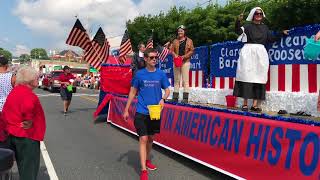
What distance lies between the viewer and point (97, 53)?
14641 millimetres

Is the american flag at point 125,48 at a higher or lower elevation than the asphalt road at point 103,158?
higher

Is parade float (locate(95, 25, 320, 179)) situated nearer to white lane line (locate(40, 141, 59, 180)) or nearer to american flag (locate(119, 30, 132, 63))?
white lane line (locate(40, 141, 59, 180))

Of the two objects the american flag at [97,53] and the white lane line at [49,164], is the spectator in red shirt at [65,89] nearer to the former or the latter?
the american flag at [97,53]

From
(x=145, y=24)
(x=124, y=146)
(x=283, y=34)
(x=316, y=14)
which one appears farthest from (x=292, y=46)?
(x=145, y=24)

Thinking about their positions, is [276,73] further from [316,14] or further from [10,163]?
[316,14]

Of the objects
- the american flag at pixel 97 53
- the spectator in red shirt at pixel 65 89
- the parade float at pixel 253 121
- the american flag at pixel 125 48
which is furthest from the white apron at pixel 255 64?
the spectator in red shirt at pixel 65 89

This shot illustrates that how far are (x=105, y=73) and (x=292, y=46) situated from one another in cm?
739

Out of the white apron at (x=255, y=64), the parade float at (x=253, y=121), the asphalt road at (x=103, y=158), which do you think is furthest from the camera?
the white apron at (x=255, y=64)

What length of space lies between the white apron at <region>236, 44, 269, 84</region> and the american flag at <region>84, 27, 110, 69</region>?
8.05 m

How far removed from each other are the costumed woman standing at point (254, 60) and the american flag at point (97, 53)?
7.93 metres

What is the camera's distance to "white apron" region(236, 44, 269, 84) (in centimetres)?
709

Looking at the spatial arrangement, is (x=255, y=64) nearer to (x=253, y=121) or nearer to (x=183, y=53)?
(x=253, y=121)

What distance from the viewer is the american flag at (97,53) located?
14477 millimetres

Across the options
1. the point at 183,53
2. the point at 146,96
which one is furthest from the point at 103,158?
the point at 183,53
